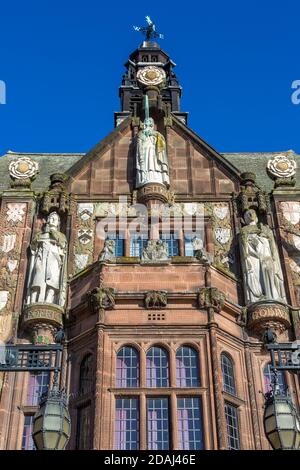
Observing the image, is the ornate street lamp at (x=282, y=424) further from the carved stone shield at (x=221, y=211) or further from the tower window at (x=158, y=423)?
the carved stone shield at (x=221, y=211)

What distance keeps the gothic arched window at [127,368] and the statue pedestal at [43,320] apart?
2885 millimetres

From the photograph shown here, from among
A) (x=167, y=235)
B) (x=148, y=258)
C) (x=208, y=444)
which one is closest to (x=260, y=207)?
(x=167, y=235)

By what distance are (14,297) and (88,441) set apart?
6982mm

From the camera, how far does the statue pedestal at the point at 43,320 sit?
2295 cm

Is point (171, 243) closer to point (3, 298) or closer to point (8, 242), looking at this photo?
point (8, 242)

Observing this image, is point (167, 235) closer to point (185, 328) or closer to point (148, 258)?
point (148, 258)

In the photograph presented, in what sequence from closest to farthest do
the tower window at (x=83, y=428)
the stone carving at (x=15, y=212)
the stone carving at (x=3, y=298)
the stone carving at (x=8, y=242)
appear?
the tower window at (x=83, y=428) < the stone carving at (x=3, y=298) < the stone carving at (x=8, y=242) < the stone carving at (x=15, y=212)

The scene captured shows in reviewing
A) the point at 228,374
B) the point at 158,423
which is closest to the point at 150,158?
the point at 228,374

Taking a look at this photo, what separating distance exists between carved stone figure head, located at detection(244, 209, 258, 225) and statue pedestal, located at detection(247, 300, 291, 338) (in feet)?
14.6

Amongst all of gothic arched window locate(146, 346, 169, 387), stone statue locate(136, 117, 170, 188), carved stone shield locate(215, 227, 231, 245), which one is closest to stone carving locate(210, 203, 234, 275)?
carved stone shield locate(215, 227, 231, 245)

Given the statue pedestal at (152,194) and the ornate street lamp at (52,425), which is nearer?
the ornate street lamp at (52,425)

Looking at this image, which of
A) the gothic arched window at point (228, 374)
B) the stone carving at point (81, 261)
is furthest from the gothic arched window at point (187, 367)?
the stone carving at point (81, 261)

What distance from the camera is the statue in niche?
78.8 ft

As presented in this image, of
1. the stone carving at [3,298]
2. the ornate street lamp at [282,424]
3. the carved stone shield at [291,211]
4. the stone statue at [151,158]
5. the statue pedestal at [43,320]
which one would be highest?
the stone statue at [151,158]
